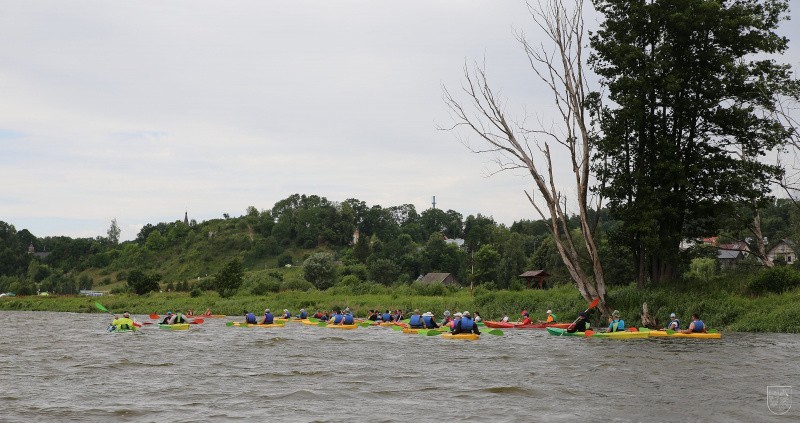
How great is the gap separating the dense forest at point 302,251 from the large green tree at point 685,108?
3144 centimetres

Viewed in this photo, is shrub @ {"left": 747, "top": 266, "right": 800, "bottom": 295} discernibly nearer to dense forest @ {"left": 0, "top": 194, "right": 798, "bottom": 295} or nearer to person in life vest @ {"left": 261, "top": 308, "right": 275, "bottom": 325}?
person in life vest @ {"left": 261, "top": 308, "right": 275, "bottom": 325}

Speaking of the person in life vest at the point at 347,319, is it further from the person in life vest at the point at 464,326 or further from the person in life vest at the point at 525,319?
the person in life vest at the point at 464,326

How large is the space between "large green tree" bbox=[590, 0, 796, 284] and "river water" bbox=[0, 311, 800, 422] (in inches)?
274

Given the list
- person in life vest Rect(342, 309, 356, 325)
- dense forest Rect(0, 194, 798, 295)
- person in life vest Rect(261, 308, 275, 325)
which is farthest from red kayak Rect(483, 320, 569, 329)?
dense forest Rect(0, 194, 798, 295)

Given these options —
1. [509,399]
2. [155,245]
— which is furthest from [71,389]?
[155,245]

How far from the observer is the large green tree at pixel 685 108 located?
31609 mm

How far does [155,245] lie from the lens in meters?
128

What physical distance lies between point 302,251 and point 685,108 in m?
100.0

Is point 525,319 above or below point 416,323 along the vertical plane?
above

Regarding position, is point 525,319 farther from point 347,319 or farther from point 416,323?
point 347,319

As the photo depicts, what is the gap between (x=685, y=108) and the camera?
32.3m

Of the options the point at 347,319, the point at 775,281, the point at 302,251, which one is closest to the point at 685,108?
the point at 775,281

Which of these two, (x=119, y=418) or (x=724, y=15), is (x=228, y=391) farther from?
(x=724, y=15)

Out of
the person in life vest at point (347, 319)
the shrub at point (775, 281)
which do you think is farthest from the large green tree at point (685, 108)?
the person in life vest at point (347, 319)
